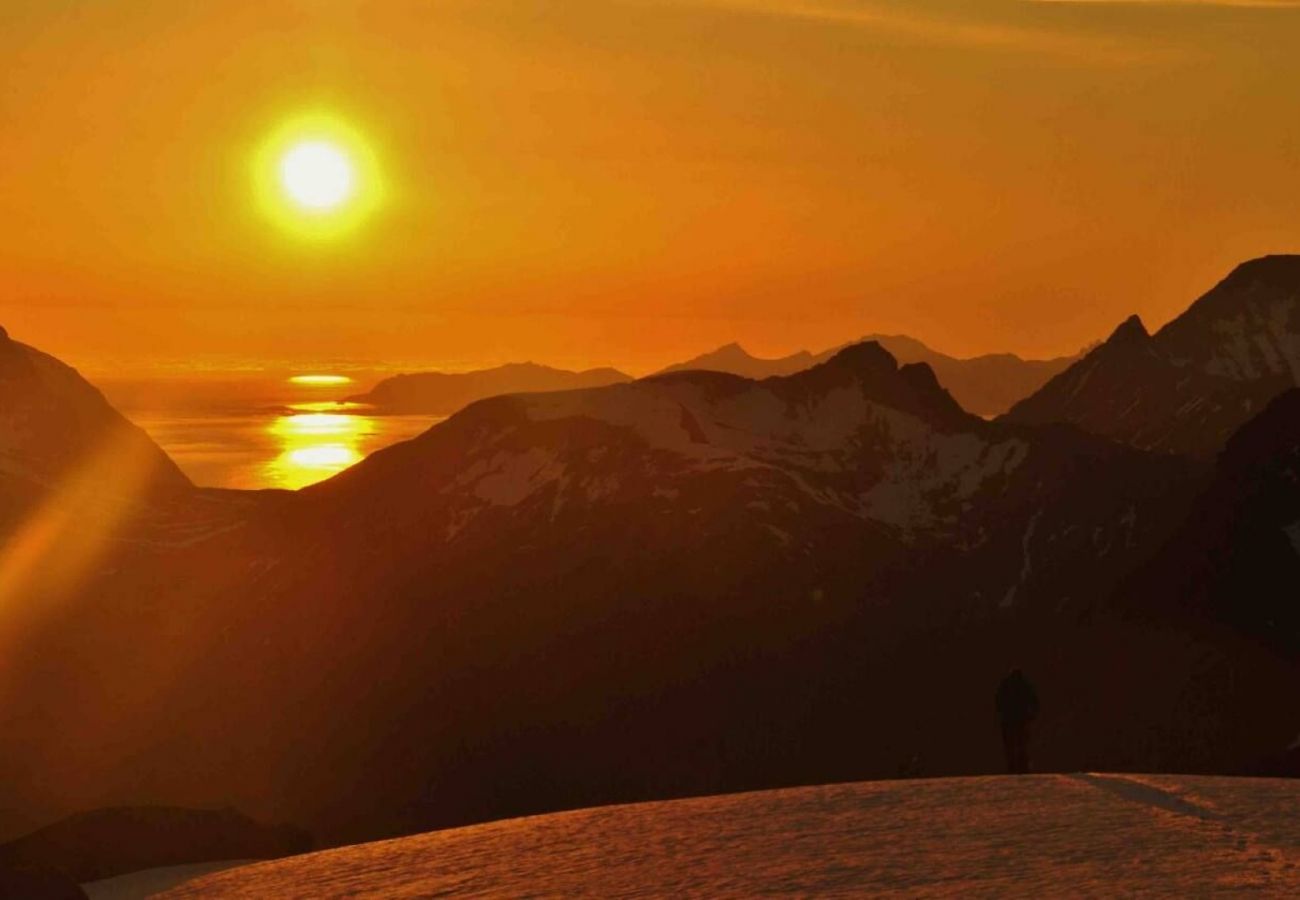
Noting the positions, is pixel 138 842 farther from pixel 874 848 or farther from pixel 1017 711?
pixel 874 848

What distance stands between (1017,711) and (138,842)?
71.9ft

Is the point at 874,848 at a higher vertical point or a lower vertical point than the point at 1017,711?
lower

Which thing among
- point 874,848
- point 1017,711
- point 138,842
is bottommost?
point 874,848

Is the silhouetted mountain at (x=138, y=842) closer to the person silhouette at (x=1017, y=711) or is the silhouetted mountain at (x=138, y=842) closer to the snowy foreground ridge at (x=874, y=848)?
the snowy foreground ridge at (x=874, y=848)

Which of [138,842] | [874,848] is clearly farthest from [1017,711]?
[138,842]

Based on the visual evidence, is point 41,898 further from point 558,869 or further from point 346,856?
point 558,869

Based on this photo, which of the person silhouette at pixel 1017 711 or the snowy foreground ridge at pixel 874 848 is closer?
the snowy foreground ridge at pixel 874 848

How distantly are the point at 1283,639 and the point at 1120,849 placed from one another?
176 meters

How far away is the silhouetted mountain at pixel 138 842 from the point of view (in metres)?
44.9

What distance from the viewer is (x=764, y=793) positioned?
35.9m

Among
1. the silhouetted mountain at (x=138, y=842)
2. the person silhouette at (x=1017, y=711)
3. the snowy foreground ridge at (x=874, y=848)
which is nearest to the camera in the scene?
the snowy foreground ridge at (x=874, y=848)

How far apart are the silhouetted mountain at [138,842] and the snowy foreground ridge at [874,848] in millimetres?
12175

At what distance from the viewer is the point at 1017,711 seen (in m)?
39.9

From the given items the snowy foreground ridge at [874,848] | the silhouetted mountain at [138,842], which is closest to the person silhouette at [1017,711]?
the snowy foreground ridge at [874,848]
